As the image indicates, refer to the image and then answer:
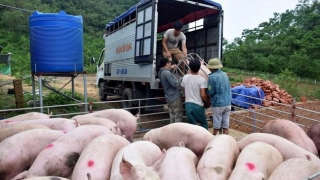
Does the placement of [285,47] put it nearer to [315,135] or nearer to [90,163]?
[315,135]

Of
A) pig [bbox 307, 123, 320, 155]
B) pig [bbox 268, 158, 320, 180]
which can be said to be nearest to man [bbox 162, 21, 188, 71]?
pig [bbox 307, 123, 320, 155]

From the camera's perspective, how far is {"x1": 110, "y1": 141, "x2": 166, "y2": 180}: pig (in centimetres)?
202

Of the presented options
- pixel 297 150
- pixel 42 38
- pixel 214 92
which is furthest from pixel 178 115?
pixel 42 38

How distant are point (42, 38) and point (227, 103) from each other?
523 centimetres

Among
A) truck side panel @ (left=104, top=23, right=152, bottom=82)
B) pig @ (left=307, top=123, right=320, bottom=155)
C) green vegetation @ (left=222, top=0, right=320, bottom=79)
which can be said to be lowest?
pig @ (left=307, top=123, right=320, bottom=155)

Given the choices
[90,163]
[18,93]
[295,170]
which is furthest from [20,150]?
[18,93]

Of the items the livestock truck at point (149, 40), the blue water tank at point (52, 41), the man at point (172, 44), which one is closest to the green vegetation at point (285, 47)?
the livestock truck at point (149, 40)

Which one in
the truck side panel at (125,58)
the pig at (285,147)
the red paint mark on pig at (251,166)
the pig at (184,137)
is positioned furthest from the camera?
the truck side panel at (125,58)

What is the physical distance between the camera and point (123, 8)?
206ft

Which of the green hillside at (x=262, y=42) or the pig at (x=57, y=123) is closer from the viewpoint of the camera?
the pig at (x=57, y=123)

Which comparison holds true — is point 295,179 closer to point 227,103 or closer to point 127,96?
point 227,103

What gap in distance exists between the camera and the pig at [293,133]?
3.72 metres

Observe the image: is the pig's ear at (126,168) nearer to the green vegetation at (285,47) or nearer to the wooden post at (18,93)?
the wooden post at (18,93)

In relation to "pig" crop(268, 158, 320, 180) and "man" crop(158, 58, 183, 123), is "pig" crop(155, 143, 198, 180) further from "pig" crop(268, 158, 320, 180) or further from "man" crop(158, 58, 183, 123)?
"man" crop(158, 58, 183, 123)
